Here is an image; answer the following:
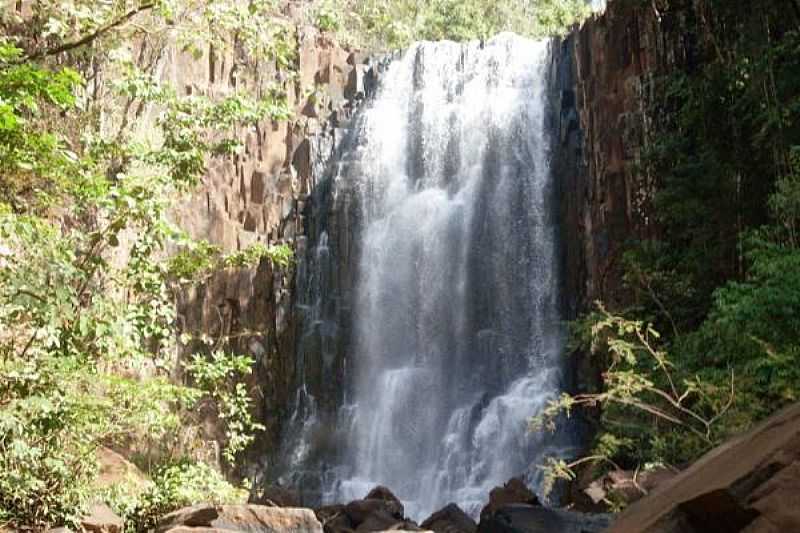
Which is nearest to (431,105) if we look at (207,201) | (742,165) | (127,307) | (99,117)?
(207,201)

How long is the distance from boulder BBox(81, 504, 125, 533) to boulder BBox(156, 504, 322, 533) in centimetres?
102

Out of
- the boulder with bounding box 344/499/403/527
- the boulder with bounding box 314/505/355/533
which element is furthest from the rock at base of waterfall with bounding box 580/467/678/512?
the boulder with bounding box 314/505/355/533

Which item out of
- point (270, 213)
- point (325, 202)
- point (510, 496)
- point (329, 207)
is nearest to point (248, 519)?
point (510, 496)

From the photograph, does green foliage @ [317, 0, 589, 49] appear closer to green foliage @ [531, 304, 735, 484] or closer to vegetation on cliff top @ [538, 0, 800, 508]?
vegetation on cliff top @ [538, 0, 800, 508]

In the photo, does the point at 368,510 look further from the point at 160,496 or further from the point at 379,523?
the point at 160,496

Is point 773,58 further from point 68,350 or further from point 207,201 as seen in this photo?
point 207,201

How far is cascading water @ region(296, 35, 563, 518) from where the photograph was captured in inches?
718

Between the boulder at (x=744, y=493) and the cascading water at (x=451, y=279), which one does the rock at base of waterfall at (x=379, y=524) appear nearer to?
the cascading water at (x=451, y=279)

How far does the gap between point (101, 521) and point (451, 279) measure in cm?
1322

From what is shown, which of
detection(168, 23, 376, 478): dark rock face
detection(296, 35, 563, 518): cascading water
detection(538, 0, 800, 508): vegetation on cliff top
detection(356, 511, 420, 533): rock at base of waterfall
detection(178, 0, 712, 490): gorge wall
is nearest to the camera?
detection(538, 0, 800, 508): vegetation on cliff top

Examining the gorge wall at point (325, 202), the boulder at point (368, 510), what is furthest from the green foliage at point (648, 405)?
the gorge wall at point (325, 202)

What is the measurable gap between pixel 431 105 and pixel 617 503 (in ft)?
55.4

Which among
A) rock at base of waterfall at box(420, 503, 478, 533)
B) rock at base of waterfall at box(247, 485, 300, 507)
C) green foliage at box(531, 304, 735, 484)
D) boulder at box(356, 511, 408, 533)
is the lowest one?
rock at base of waterfall at box(247, 485, 300, 507)

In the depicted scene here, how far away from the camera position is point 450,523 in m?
12.5
